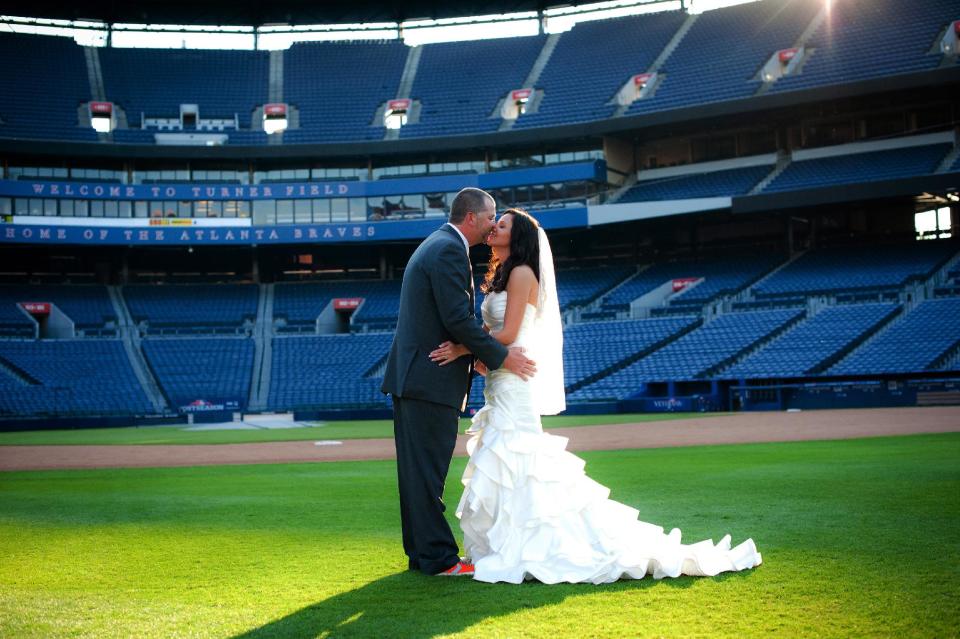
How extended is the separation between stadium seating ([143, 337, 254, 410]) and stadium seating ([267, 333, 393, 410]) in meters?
1.73

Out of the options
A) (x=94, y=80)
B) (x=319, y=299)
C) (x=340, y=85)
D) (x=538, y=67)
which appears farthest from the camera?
(x=340, y=85)

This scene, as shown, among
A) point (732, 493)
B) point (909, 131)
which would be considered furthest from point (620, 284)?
point (732, 493)

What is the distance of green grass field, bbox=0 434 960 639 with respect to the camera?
15.4 feet

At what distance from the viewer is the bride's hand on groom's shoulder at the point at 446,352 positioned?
249 inches

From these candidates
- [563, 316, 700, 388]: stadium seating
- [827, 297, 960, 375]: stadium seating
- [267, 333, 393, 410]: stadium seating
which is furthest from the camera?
[267, 333, 393, 410]: stadium seating

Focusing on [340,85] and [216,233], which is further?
[340,85]

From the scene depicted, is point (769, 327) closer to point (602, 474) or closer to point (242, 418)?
point (242, 418)

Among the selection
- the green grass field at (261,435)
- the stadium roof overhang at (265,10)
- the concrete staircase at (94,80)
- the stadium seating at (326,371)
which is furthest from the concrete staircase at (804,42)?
the concrete staircase at (94,80)

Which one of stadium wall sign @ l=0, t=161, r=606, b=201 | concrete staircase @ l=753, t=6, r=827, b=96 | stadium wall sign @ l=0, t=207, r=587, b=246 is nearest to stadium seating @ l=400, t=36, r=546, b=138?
stadium wall sign @ l=0, t=161, r=606, b=201

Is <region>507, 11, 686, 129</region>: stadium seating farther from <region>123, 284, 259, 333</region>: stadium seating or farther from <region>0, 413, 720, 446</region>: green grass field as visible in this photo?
<region>0, 413, 720, 446</region>: green grass field

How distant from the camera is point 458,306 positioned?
20.4ft

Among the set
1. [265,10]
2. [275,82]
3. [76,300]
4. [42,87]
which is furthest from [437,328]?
[265,10]

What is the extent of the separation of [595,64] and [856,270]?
75.8ft

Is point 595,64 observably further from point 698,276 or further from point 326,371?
point 326,371
